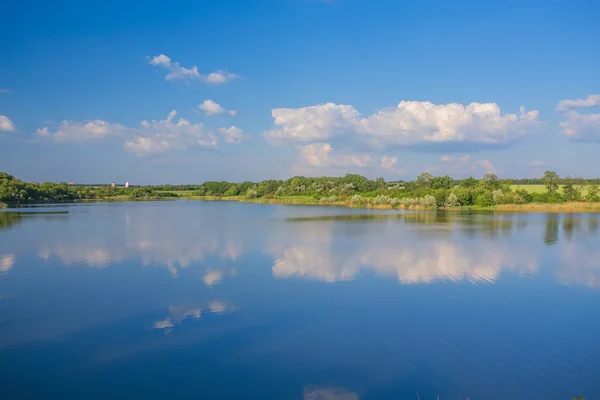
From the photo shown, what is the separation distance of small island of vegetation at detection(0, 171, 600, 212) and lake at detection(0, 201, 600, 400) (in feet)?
112

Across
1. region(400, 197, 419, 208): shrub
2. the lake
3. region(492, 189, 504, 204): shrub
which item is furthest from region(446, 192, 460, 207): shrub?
the lake

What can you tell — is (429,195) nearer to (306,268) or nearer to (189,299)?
(306,268)

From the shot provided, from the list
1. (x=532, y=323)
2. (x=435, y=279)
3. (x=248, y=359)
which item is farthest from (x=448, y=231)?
(x=248, y=359)

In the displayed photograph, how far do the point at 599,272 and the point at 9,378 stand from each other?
57.1 feet

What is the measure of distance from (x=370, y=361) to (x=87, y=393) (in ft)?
15.0

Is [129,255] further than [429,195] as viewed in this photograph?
No

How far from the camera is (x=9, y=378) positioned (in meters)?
7.06

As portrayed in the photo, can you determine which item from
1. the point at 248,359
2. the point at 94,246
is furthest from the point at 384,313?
the point at 94,246

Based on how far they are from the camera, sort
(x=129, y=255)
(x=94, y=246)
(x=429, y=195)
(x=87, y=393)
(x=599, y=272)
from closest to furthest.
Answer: (x=87, y=393), (x=599, y=272), (x=129, y=255), (x=94, y=246), (x=429, y=195)

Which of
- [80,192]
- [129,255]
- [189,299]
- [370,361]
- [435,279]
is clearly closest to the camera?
[370,361]

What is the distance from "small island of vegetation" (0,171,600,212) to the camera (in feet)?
171

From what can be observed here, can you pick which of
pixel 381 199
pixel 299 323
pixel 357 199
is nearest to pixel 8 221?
pixel 299 323

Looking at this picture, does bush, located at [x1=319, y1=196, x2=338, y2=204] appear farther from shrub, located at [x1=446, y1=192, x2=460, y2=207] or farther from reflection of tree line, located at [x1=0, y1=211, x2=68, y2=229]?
reflection of tree line, located at [x1=0, y1=211, x2=68, y2=229]

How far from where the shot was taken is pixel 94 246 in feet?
69.8
